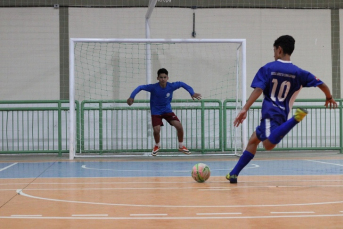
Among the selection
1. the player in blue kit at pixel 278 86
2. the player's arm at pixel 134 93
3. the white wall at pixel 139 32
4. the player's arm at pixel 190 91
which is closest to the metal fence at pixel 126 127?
the white wall at pixel 139 32

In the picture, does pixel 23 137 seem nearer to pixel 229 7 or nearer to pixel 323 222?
pixel 229 7

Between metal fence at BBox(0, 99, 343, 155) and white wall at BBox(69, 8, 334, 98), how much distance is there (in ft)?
4.37

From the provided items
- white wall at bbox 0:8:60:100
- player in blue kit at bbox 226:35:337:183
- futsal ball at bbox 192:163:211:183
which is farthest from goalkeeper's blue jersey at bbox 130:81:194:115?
player in blue kit at bbox 226:35:337:183

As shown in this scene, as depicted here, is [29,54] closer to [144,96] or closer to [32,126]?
[32,126]

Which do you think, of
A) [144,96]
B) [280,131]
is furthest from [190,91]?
[280,131]

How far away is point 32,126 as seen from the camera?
1493cm

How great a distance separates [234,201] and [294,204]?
25.0 inches

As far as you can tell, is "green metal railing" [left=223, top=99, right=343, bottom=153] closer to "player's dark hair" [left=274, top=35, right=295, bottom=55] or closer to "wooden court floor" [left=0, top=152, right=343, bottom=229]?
"wooden court floor" [left=0, top=152, right=343, bottom=229]

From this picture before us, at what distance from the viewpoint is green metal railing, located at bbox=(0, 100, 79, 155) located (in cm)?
1483

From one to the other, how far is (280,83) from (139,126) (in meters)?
9.11

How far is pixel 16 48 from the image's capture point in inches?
631

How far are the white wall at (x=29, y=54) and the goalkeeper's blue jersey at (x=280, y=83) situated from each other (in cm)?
1038

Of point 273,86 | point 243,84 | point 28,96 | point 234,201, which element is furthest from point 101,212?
point 28,96

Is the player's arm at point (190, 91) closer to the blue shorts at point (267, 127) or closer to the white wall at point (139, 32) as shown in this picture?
the white wall at point (139, 32)
